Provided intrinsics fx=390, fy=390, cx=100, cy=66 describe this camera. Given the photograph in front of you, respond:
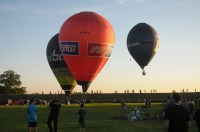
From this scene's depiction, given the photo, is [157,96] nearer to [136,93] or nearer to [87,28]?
[136,93]

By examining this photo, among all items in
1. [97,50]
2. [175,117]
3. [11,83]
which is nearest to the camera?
[175,117]

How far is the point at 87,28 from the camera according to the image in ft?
131

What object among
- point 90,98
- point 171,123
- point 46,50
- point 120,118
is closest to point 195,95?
point 90,98

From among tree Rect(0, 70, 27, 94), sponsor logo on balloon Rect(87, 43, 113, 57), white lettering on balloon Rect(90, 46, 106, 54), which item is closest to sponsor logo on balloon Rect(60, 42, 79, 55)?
sponsor logo on balloon Rect(87, 43, 113, 57)

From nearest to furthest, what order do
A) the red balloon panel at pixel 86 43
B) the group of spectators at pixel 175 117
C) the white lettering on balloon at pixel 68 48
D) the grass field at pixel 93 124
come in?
the group of spectators at pixel 175 117, the grass field at pixel 93 124, the red balloon panel at pixel 86 43, the white lettering on balloon at pixel 68 48

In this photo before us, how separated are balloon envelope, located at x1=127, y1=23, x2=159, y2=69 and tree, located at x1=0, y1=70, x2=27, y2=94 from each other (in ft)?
318

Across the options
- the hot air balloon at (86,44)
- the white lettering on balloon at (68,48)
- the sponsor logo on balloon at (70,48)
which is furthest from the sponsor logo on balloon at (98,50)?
the white lettering on balloon at (68,48)

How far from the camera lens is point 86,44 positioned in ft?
131

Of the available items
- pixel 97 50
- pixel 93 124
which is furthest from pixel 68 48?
pixel 93 124

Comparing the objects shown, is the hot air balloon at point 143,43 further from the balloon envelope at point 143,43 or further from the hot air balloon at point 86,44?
the hot air balloon at point 86,44

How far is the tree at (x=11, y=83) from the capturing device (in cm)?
14189

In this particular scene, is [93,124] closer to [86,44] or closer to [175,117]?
[86,44]

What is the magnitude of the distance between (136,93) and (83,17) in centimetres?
6745

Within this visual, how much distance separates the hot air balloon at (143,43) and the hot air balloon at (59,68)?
8931 millimetres
